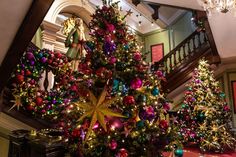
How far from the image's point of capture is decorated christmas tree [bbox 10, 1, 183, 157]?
93.0 inches

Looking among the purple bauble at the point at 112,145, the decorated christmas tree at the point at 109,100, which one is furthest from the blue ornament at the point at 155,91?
the purple bauble at the point at 112,145

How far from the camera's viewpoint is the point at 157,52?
899cm

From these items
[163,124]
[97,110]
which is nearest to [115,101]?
[97,110]

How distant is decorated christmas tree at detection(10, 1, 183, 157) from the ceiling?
2.31ft

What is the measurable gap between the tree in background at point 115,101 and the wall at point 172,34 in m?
5.91

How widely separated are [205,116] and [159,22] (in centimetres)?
450

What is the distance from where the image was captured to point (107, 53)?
8.62 ft

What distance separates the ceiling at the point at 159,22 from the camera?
217cm

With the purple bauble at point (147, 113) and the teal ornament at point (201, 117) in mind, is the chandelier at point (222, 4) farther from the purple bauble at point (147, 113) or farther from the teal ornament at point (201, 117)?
the teal ornament at point (201, 117)

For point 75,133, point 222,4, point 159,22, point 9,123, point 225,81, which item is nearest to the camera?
point 75,133

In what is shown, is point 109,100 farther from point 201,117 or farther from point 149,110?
point 201,117

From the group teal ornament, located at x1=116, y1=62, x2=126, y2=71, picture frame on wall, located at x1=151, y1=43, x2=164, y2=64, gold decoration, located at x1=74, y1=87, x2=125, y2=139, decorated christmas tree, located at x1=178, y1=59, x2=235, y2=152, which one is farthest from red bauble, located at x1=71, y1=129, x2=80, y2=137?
picture frame on wall, located at x1=151, y1=43, x2=164, y2=64

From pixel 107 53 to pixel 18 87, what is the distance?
4.25 ft

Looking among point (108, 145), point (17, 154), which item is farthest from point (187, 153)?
point (17, 154)
